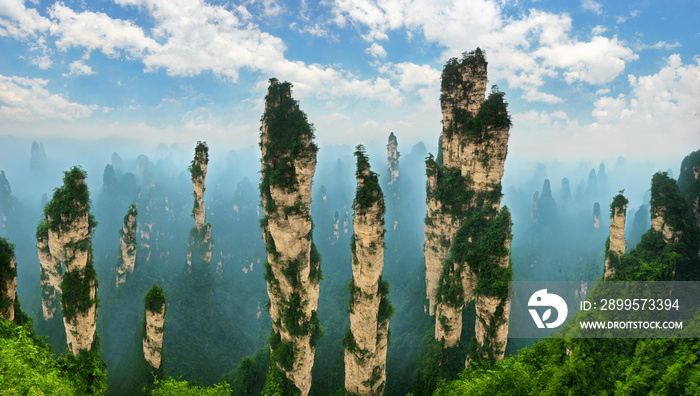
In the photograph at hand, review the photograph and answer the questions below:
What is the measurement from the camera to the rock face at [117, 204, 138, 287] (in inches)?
2220

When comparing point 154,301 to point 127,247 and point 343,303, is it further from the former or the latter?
point 343,303

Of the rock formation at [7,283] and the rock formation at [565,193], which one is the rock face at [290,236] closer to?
the rock formation at [7,283]

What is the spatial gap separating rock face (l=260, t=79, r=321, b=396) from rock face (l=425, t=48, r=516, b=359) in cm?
1498

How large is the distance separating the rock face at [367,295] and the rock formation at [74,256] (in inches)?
989

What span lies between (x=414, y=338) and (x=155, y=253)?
246ft

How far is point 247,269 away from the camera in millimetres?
81062

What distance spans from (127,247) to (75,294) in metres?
34.0

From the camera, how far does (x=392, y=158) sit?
102m

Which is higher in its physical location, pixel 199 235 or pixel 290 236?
pixel 290 236

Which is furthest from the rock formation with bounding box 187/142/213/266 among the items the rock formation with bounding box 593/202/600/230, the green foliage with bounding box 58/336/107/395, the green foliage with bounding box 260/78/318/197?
the rock formation with bounding box 593/202/600/230

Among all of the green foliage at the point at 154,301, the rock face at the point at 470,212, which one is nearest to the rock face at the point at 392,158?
the rock face at the point at 470,212

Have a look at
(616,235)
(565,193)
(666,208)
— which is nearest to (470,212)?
(616,235)

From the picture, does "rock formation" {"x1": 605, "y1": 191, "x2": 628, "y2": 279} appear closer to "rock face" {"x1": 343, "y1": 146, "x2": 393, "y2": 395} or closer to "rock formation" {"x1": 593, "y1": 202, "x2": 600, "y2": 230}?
"rock face" {"x1": 343, "y1": 146, "x2": 393, "y2": 395}

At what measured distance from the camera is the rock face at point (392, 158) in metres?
99.6
